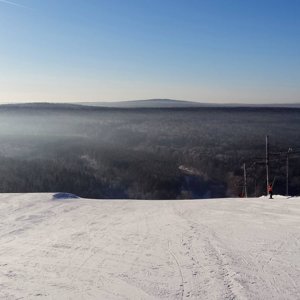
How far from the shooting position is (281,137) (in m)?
98.1

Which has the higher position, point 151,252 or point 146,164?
point 151,252

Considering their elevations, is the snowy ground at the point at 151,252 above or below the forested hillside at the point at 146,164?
above

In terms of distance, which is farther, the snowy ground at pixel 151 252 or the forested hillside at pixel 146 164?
the forested hillside at pixel 146 164

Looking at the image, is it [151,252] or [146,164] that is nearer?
[151,252]

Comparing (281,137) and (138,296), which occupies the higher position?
(138,296)

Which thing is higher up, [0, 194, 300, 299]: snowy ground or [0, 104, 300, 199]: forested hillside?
[0, 194, 300, 299]: snowy ground

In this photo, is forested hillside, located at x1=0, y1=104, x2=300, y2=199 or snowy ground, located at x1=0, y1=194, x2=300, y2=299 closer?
snowy ground, located at x1=0, y1=194, x2=300, y2=299

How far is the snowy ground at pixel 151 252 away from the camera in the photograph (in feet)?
22.2

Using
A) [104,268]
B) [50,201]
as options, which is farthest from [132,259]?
[50,201]

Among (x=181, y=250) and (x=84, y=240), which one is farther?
(x=84, y=240)

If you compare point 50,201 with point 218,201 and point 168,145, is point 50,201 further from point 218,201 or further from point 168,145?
point 168,145

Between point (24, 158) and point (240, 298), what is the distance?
3278 inches

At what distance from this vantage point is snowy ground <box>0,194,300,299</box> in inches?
266

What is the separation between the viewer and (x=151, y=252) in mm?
8820
